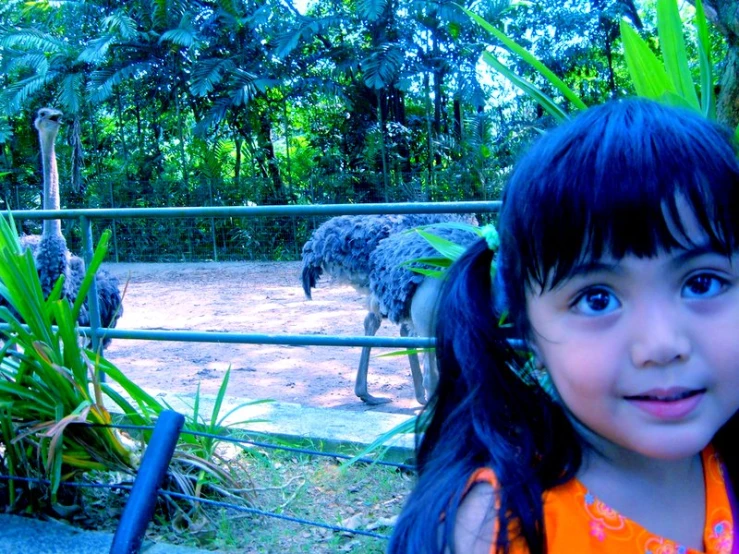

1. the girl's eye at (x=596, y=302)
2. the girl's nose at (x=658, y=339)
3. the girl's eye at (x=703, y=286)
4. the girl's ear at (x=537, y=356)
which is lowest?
the girl's ear at (x=537, y=356)

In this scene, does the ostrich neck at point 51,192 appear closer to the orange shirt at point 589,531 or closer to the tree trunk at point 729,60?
the tree trunk at point 729,60

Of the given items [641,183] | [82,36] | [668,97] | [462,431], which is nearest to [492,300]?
[462,431]

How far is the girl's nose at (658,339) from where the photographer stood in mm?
700

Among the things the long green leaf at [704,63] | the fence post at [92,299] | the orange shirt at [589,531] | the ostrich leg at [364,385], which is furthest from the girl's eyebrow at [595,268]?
the ostrich leg at [364,385]

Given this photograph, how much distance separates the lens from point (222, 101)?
11477 mm

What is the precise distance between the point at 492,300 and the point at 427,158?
1119 cm

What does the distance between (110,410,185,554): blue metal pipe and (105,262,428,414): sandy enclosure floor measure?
1.53 metres

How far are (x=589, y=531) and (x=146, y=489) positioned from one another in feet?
3.15

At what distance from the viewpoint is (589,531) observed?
79cm

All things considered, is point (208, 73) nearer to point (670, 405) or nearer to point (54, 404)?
point (54, 404)

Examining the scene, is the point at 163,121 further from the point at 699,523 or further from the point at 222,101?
the point at 699,523

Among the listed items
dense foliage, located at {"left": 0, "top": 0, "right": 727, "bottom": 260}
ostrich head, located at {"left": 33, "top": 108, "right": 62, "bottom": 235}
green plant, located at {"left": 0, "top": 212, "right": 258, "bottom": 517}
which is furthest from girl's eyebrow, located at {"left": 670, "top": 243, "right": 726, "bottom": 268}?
dense foliage, located at {"left": 0, "top": 0, "right": 727, "bottom": 260}

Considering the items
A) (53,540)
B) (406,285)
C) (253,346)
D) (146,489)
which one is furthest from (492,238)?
(253,346)

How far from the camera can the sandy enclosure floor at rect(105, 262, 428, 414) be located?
4.39 meters
